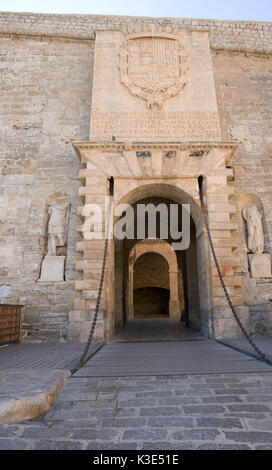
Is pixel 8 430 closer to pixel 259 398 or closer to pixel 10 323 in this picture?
pixel 259 398

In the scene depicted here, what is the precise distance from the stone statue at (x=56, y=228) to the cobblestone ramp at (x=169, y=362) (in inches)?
112

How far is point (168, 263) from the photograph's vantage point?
18625mm

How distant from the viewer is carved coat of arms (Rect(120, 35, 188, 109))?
7.18 metres

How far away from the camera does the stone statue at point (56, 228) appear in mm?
6492

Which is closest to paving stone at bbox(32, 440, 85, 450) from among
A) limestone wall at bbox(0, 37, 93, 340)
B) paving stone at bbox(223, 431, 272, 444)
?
paving stone at bbox(223, 431, 272, 444)

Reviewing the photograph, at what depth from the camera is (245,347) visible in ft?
13.6

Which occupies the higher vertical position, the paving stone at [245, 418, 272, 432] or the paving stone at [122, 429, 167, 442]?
the paving stone at [245, 418, 272, 432]

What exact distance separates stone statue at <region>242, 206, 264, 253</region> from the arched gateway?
1.76ft

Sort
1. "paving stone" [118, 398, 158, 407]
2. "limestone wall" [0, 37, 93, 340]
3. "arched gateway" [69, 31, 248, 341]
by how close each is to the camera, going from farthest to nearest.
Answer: "limestone wall" [0, 37, 93, 340], "arched gateway" [69, 31, 248, 341], "paving stone" [118, 398, 158, 407]

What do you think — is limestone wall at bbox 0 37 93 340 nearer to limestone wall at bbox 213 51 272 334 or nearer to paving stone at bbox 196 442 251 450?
limestone wall at bbox 213 51 272 334

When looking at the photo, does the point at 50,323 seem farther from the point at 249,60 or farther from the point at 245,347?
the point at 249,60

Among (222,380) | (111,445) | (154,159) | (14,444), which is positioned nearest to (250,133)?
(154,159)
